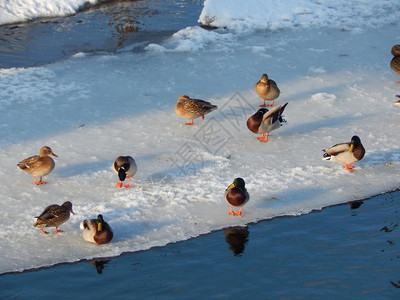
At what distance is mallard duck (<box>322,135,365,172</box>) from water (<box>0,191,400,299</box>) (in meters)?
1.24

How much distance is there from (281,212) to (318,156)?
1.76 meters

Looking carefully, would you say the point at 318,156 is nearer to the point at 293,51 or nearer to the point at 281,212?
the point at 281,212

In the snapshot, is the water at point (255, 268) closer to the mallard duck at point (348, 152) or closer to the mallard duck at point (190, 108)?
the mallard duck at point (348, 152)

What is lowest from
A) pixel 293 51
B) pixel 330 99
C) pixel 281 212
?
pixel 281 212

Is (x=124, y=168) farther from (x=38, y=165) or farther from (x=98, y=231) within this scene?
(x=98, y=231)

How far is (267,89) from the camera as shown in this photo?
10672mm

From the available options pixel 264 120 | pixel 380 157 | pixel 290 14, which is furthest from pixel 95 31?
pixel 380 157

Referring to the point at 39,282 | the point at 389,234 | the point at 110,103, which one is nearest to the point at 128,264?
the point at 39,282

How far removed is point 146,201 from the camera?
8078mm

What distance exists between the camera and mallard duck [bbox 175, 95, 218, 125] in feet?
33.1

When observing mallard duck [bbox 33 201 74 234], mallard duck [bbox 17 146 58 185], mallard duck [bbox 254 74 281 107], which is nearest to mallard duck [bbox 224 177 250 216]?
mallard duck [bbox 33 201 74 234]

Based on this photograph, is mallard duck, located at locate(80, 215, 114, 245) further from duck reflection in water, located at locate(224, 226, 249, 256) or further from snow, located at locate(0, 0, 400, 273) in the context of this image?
duck reflection in water, located at locate(224, 226, 249, 256)

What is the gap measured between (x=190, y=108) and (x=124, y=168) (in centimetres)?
226

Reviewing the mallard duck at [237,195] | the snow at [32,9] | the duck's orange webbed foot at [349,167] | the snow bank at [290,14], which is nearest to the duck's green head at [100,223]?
the mallard duck at [237,195]
